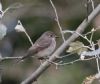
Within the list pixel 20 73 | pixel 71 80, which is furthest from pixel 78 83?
pixel 20 73

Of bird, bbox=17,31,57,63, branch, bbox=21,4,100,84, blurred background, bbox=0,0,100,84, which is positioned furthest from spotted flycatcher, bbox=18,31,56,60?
blurred background, bbox=0,0,100,84

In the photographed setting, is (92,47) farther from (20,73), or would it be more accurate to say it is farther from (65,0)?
(65,0)

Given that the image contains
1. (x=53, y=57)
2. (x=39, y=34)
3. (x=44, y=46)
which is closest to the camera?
(x=53, y=57)

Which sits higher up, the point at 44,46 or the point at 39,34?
the point at 44,46

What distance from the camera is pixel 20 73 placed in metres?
5.88

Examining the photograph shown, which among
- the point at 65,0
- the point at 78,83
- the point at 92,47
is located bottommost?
the point at 78,83

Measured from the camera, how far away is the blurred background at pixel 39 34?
223 inches

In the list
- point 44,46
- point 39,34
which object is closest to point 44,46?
point 44,46

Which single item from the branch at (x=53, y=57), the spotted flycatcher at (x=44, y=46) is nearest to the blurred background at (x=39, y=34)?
the spotted flycatcher at (x=44, y=46)

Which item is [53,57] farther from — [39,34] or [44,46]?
[39,34]

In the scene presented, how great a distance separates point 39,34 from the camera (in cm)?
606

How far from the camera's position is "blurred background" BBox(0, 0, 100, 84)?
5668 millimetres

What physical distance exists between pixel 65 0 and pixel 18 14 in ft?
3.04

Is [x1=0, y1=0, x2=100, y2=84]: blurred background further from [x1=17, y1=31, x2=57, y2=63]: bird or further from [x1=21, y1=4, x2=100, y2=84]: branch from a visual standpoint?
[x1=21, y1=4, x2=100, y2=84]: branch
